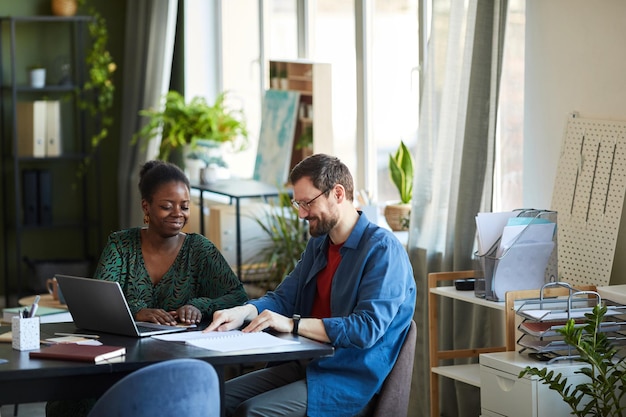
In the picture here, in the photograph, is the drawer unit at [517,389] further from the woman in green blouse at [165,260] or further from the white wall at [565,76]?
the woman in green blouse at [165,260]

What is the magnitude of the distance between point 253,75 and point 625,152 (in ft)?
12.1

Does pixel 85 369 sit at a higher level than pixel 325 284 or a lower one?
lower

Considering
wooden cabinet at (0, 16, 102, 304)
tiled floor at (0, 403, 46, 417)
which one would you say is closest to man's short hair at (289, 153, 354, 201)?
tiled floor at (0, 403, 46, 417)

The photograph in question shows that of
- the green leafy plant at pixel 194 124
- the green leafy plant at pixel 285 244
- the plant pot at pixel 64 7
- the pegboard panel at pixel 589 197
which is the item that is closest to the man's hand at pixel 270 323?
the pegboard panel at pixel 589 197

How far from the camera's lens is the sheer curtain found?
3867 mm

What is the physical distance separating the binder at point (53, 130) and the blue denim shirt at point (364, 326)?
4.93m

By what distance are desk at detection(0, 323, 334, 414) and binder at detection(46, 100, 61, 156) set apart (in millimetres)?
5033

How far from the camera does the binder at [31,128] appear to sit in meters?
7.36

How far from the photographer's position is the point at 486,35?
3848mm

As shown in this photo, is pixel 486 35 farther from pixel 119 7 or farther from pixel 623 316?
pixel 119 7

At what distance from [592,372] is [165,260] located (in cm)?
139

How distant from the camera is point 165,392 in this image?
2.26 m

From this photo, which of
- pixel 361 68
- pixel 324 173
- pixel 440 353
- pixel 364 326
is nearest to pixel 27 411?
pixel 440 353

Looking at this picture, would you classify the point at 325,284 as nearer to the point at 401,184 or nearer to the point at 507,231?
→ the point at 507,231
